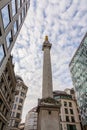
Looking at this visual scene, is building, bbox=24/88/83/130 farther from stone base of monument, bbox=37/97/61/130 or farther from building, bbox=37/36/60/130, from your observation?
stone base of monument, bbox=37/97/61/130

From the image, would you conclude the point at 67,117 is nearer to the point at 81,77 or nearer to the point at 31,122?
the point at 31,122

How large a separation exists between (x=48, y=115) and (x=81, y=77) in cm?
3994

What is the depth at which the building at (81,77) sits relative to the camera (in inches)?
1881

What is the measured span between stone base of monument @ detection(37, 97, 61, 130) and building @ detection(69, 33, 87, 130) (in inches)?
1378

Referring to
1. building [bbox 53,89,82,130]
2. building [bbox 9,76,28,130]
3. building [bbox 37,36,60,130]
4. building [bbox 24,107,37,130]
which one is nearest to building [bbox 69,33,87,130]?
building [bbox 53,89,82,130]

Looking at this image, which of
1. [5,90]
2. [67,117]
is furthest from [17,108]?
[5,90]

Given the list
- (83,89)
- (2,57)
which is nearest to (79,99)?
(83,89)

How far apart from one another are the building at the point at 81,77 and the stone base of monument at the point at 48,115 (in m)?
35.0

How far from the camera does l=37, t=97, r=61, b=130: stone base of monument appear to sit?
47.1ft

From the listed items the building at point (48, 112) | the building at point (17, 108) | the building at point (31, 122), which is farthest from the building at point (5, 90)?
the building at point (31, 122)

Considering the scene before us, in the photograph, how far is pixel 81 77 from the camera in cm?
5219

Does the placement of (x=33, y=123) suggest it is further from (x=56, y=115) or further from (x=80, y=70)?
(x=56, y=115)

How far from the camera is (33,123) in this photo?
5534cm

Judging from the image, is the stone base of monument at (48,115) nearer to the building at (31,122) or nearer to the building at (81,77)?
the building at (81,77)
